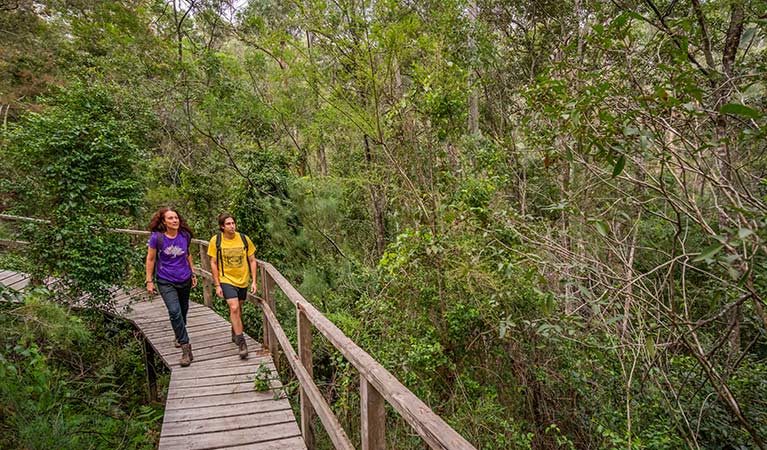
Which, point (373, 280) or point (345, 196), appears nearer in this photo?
point (373, 280)

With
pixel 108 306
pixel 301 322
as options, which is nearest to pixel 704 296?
pixel 301 322

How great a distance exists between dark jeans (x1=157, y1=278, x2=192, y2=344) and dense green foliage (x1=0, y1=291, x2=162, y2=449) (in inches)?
32.4

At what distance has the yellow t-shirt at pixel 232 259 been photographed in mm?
4629

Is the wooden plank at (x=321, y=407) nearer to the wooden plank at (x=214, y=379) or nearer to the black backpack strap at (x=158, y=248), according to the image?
the wooden plank at (x=214, y=379)

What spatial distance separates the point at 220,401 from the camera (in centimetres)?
389

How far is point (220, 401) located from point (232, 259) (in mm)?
1528

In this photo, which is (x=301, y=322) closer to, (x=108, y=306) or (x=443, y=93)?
(x=443, y=93)

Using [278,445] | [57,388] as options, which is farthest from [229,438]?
[57,388]

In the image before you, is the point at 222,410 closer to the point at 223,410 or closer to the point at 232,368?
the point at 223,410

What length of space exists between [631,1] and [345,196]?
5751mm

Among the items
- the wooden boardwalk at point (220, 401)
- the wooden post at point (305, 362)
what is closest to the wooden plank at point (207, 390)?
the wooden boardwalk at point (220, 401)

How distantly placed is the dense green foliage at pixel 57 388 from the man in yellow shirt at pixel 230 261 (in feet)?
4.64

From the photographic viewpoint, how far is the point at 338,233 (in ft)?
27.8

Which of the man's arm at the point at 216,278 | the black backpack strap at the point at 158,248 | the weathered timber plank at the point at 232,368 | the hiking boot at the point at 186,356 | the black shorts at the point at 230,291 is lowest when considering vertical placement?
the weathered timber plank at the point at 232,368
